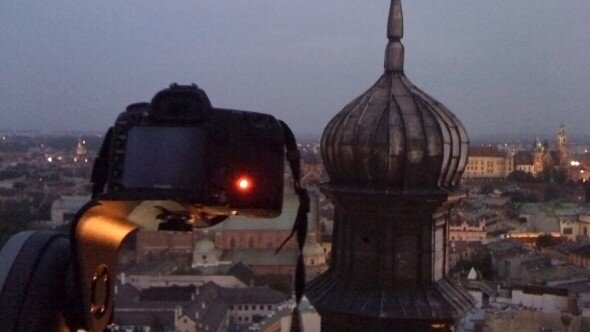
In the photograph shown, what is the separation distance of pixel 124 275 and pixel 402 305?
19.7 metres

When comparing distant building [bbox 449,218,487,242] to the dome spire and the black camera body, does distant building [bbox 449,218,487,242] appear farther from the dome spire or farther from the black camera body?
the black camera body

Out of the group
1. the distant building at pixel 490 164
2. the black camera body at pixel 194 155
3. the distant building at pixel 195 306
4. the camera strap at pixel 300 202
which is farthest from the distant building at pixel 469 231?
the black camera body at pixel 194 155

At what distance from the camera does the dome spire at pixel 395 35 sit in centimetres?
263

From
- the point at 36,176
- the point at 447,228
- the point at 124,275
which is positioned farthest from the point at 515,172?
the point at 447,228

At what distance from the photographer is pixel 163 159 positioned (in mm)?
868

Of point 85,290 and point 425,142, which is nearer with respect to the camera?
point 85,290

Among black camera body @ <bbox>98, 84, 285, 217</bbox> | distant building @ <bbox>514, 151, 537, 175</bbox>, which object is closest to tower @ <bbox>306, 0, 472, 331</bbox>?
black camera body @ <bbox>98, 84, 285, 217</bbox>

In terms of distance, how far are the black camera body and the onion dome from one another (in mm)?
1535

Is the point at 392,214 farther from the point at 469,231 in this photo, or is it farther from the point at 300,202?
the point at 469,231

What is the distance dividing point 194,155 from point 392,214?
62.8 inches

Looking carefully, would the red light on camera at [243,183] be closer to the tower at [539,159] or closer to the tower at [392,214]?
the tower at [392,214]

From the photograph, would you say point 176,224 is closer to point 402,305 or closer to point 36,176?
point 402,305

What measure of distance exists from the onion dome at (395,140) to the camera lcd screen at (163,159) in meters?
1.61

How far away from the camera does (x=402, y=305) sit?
2363mm
